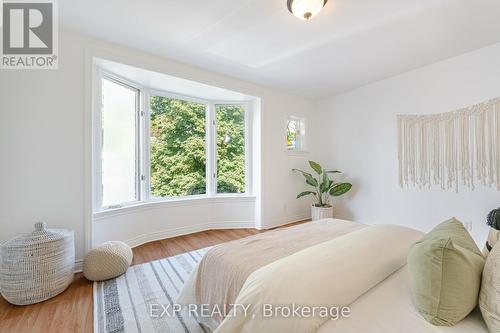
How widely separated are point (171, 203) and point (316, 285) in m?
2.82

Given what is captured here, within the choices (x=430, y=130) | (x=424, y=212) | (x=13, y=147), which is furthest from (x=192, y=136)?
(x=424, y=212)

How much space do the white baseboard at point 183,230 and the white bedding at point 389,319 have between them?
9.21 ft

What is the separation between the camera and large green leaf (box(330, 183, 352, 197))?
12.1 feet

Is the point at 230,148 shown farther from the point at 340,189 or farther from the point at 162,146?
the point at 340,189

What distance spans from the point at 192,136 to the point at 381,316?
130 inches

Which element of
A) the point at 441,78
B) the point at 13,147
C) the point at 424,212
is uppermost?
the point at 441,78

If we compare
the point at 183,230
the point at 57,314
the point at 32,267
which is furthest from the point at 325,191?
the point at 32,267

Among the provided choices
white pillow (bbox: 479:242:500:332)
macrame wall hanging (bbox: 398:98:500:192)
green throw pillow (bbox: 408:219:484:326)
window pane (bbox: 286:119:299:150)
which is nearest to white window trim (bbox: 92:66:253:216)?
window pane (bbox: 286:119:299:150)

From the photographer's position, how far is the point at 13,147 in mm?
1901

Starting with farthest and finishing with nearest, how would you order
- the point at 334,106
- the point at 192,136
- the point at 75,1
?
the point at 334,106, the point at 192,136, the point at 75,1

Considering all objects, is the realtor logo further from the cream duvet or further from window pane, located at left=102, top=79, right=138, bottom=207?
the cream duvet

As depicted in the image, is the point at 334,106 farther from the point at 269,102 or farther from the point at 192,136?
the point at 192,136

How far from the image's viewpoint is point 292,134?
4.27m

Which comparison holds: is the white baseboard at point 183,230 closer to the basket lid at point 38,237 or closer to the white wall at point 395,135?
the basket lid at point 38,237
